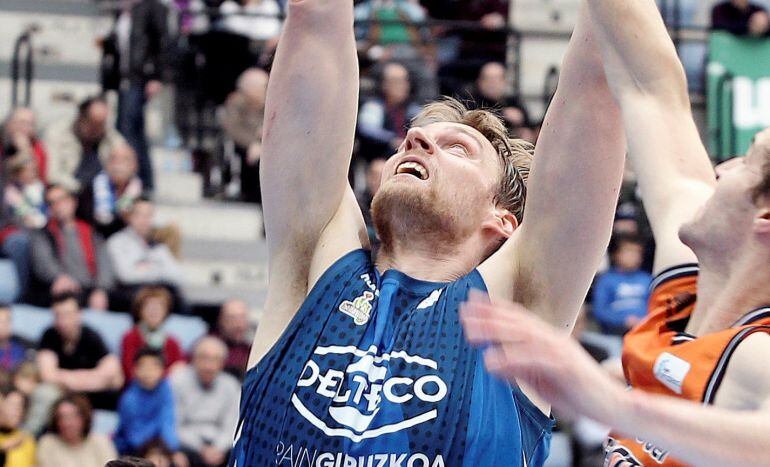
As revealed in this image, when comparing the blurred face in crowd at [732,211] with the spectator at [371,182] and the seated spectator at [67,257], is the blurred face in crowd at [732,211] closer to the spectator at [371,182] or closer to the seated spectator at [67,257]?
the spectator at [371,182]

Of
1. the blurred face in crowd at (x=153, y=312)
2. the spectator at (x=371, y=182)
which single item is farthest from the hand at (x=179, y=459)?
the spectator at (x=371, y=182)

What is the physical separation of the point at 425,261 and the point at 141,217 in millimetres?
6798

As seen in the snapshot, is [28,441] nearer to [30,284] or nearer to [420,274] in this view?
[30,284]

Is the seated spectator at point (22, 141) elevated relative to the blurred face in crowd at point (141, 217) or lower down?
elevated

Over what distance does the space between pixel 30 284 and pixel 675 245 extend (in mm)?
7477

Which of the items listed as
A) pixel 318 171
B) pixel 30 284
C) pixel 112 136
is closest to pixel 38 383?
pixel 30 284

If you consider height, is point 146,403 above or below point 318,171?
below

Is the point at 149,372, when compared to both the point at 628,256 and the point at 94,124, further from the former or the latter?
the point at 628,256

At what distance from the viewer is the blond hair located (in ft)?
12.9

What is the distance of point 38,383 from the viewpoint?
8.71 meters

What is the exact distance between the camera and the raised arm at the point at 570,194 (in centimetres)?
349

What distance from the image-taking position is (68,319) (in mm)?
9148

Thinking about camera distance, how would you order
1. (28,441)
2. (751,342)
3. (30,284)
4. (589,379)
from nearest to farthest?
(589,379), (751,342), (28,441), (30,284)

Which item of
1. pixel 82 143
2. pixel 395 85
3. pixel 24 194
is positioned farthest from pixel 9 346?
pixel 395 85
